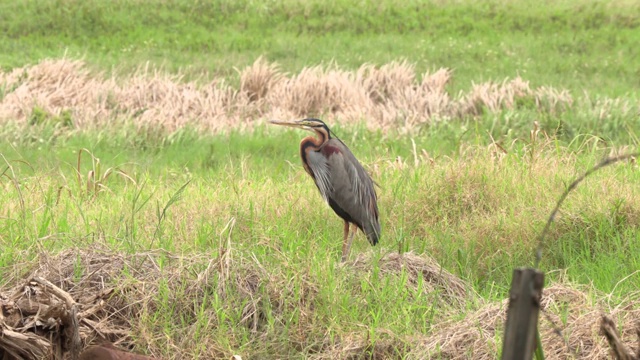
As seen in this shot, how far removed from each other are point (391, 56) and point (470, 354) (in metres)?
10.3

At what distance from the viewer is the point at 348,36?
611 inches

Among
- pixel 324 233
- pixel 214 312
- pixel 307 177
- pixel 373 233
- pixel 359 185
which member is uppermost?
pixel 359 185

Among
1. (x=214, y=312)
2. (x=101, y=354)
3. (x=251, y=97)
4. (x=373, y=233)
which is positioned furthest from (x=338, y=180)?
(x=251, y=97)

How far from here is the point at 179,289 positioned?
4.16m

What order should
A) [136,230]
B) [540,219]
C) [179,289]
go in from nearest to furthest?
[179,289], [136,230], [540,219]

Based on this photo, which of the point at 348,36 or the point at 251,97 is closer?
the point at 251,97

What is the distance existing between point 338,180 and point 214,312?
1.52m

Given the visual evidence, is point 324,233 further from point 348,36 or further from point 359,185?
point 348,36

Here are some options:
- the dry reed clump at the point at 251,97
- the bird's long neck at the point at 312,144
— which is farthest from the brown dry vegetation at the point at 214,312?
the dry reed clump at the point at 251,97

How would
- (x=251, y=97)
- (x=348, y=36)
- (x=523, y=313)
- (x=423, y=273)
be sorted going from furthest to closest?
(x=348, y=36)
(x=251, y=97)
(x=423, y=273)
(x=523, y=313)

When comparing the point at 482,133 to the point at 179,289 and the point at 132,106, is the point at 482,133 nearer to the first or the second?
the point at 132,106

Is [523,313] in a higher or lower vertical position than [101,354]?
higher

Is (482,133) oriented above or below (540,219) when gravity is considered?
below

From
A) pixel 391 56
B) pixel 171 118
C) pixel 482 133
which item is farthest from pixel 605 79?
pixel 171 118
